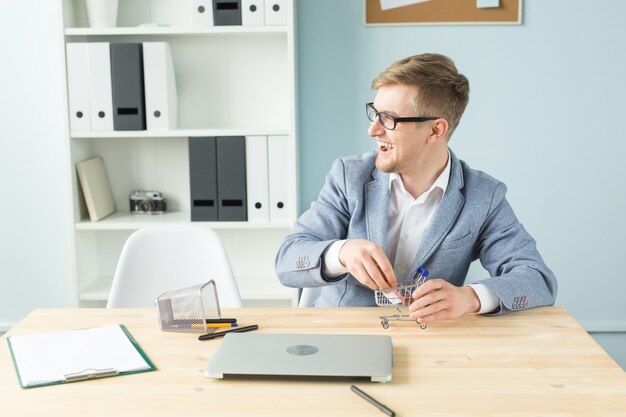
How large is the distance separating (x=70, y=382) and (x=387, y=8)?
7.58 feet

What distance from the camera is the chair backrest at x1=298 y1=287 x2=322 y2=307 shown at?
83.0 inches

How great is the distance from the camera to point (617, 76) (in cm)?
326

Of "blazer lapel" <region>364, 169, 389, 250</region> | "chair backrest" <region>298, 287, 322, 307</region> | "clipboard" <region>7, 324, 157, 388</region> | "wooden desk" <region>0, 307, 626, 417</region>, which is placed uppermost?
"blazer lapel" <region>364, 169, 389, 250</region>

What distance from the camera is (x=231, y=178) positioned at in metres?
3.03

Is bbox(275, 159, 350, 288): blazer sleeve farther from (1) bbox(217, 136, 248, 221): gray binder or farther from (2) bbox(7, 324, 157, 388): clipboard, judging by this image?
(1) bbox(217, 136, 248, 221): gray binder

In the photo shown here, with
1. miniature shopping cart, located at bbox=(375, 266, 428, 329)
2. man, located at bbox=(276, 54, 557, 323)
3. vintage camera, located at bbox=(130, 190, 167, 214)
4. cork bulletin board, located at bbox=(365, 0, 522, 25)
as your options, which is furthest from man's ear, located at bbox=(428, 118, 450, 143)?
vintage camera, located at bbox=(130, 190, 167, 214)

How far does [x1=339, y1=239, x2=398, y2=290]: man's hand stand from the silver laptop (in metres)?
0.15

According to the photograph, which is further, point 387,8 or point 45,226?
point 45,226

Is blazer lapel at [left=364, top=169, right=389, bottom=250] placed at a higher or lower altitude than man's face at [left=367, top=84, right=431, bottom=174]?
lower

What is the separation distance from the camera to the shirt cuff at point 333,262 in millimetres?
1734

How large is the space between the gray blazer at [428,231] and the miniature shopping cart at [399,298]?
117 mm

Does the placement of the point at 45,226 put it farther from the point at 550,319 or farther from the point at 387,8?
the point at 550,319

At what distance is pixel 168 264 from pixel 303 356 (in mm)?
940

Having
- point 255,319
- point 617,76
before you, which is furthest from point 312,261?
point 617,76
